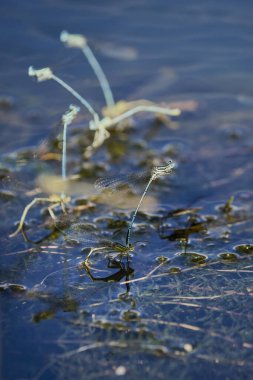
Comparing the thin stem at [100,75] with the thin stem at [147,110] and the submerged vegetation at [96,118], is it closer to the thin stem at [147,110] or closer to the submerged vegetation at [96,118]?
the submerged vegetation at [96,118]

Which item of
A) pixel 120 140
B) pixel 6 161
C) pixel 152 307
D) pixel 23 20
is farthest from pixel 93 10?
pixel 152 307

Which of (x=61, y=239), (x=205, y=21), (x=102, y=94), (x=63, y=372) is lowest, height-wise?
(x=63, y=372)

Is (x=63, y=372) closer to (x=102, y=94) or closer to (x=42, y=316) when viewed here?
(x=42, y=316)

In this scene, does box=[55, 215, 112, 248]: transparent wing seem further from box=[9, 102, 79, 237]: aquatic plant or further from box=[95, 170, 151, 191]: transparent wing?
box=[95, 170, 151, 191]: transparent wing

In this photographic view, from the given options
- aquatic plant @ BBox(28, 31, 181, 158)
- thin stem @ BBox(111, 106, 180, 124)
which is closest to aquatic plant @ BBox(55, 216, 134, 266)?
aquatic plant @ BBox(28, 31, 181, 158)

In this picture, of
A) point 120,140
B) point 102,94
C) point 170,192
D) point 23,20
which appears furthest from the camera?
point 23,20

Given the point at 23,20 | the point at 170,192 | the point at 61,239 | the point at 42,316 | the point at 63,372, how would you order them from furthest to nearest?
1. the point at 23,20
2. the point at 170,192
3. the point at 61,239
4. the point at 42,316
5. the point at 63,372

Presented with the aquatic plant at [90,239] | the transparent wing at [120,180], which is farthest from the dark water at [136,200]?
the transparent wing at [120,180]
